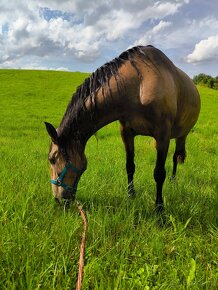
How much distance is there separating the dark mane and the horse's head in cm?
28

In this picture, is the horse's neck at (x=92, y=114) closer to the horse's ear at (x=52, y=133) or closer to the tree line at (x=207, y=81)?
the horse's ear at (x=52, y=133)

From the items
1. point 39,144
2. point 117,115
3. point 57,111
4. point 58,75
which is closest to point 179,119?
point 117,115

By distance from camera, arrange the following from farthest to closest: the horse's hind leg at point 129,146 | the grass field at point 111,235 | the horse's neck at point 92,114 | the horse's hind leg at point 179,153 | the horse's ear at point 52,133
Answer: the horse's hind leg at point 179,153
the horse's hind leg at point 129,146
the horse's neck at point 92,114
the horse's ear at point 52,133
the grass field at point 111,235

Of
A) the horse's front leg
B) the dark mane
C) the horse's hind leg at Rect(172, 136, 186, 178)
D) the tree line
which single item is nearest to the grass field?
the horse's front leg

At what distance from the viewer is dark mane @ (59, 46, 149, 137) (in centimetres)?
447

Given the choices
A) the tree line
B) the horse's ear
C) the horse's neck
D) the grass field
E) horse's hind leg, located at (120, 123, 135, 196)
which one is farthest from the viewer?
the tree line

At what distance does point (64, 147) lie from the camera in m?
4.48

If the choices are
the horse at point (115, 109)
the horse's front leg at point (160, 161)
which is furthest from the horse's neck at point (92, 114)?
the horse's front leg at point (160, 161)

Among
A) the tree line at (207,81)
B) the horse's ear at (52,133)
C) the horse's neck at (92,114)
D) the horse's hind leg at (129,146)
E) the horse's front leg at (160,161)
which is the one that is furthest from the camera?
the tree line at (207,81)

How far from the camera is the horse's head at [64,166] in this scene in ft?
14.7

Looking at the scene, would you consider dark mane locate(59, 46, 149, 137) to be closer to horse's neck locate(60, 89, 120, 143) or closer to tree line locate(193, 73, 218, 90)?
horse's neck locate(60, 89, 120, 143)

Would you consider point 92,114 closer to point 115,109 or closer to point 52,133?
point 115,109

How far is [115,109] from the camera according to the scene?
4.68m

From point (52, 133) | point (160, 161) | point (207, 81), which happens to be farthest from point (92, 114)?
point (207, 81)
